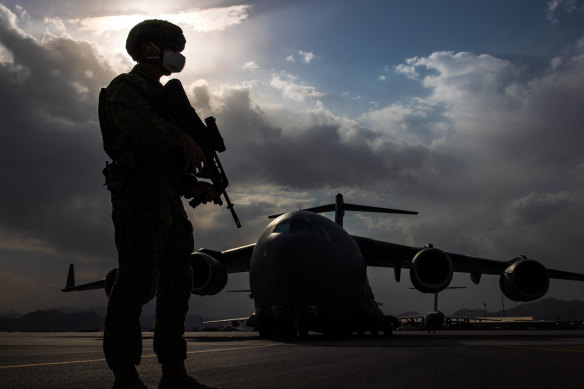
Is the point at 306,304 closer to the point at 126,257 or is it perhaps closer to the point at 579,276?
the point at 126,257

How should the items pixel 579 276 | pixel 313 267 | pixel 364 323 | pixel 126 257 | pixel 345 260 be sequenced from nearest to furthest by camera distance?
1. pixel 126 257
2. pixel 313 267
3. pixel 345 260
4. pixel 364 323
5. pixel 579 276

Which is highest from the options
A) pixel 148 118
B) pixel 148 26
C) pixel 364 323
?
pixel 148 26

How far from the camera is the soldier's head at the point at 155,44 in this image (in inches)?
117

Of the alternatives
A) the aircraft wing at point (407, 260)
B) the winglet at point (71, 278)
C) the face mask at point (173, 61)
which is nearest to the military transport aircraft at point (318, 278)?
the aircraft wing at point (407, 260)

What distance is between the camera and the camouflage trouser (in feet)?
8.21

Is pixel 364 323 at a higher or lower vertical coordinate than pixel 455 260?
lower

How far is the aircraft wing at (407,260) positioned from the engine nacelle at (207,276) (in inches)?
204

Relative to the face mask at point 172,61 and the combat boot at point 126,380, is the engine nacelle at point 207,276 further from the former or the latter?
the combat boot at point 126,380

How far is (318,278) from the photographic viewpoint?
11031 millimetres

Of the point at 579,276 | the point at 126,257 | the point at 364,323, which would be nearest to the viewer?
the point at 126,257

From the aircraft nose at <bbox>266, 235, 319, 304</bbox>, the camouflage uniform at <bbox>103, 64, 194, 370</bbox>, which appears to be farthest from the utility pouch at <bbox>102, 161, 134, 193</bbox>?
the aircraft nose at <bbox>266, 235, 319, 304</bbox>

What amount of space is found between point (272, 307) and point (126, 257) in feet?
30.0

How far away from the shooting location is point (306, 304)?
11086 millimetres

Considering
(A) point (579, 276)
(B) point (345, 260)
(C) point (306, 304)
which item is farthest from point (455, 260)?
(C) point (306, 304)
